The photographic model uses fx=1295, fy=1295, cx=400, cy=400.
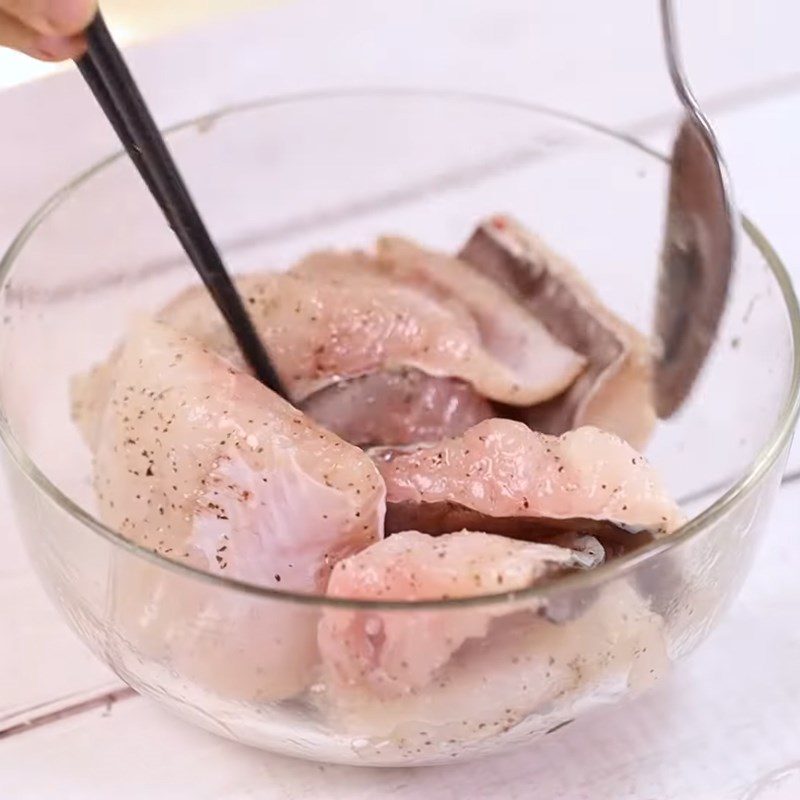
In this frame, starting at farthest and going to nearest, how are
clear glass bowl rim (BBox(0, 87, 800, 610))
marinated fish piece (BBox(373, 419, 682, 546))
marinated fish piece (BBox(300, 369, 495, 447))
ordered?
marinated fish piece (BBox(300, 369, 495, 447)), marinated fish piece (BBox(373, 419, 682, 546)), clear glass bowl rim (BBox(0, 87, 800, 610))

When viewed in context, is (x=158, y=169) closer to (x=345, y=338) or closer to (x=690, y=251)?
(x=345, y=338)

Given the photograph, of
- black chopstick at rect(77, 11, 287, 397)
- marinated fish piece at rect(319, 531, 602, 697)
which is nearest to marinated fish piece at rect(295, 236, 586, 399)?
black chopstick at rect(77, 11, 287, 397)

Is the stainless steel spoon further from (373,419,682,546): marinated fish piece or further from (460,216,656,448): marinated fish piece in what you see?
(373,419,682,546): marinated fish piece

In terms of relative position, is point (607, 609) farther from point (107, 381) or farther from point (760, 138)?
point (760, 138)

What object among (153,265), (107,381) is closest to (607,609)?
(107,381)

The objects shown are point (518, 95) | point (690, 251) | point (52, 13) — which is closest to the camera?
point (52, 13)

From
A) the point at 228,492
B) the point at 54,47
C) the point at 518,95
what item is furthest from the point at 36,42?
the point at 518,95

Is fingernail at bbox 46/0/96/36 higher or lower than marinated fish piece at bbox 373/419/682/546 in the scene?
higher
